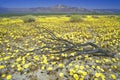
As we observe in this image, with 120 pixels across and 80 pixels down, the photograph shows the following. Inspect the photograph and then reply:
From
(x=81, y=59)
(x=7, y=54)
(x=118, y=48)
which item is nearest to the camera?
(x=81, y=59)

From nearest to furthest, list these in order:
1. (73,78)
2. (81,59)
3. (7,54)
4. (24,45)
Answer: (73,78)
(81,59)
(7,54)
(24,45)

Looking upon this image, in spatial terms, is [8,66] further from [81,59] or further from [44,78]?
[81,59]

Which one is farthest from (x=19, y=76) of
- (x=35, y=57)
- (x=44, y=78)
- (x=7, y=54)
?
(x=7, y=54)

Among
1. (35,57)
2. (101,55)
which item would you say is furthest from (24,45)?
(101,55)

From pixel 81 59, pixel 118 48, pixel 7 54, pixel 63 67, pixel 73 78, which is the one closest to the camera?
pixel 73 78

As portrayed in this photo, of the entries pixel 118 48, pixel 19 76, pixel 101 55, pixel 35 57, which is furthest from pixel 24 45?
pixel 118 48

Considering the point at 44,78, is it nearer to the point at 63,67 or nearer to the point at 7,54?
the point at 63,67

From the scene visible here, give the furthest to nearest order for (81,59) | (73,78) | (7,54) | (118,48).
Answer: (118,48), (7,54), (81,59), (73,78)

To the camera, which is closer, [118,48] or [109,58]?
[109,58]

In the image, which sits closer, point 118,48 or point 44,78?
point 44,78
